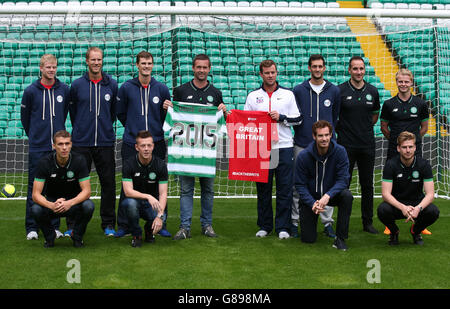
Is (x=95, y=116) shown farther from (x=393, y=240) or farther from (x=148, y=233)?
(x=393, y=240)

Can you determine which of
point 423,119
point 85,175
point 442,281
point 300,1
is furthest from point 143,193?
point 300,1

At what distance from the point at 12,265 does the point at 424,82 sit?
27.3 feet

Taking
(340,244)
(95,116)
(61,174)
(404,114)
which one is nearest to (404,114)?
(404,114)

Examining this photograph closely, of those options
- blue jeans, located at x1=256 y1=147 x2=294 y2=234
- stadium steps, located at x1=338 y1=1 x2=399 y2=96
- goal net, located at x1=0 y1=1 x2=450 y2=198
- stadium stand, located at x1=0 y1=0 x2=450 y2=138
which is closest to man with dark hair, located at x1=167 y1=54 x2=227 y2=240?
blue jeans, located at x1=256 y1=147 x2=294 y2=234

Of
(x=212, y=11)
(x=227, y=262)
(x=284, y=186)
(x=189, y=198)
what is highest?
(x=212, y=11)

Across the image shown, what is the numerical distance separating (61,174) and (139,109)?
938 mm

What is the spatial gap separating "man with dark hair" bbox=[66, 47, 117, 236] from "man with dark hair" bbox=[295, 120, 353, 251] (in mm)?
1825

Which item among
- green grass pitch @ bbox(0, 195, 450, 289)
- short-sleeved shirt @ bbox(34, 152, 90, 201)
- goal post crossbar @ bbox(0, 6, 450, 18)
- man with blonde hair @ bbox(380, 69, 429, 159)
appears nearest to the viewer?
green grass pitch @ bbox(0, 195, 450, 289)

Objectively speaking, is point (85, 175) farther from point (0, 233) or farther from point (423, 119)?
point (423, 119)

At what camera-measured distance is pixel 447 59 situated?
9227 millimetres

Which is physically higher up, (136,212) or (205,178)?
(205,178)

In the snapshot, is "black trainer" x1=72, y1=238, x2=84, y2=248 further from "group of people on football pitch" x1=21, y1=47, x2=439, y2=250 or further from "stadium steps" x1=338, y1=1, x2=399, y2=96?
"stadium steps" x1=338, y1=1, x2=399, y2=96

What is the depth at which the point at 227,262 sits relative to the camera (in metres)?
4.33

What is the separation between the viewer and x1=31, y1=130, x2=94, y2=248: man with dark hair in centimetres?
471
